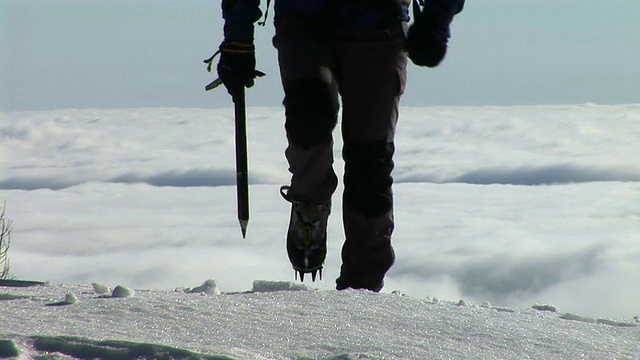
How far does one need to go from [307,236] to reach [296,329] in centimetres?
149

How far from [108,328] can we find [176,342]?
0.30 meters

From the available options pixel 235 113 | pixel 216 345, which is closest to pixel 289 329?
pixel 216 345

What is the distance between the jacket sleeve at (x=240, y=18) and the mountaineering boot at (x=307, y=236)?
84cm

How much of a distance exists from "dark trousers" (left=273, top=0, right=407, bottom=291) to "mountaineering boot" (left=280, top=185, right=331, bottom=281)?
6 cm

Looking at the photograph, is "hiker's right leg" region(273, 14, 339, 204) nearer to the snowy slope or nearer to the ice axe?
the ice axe

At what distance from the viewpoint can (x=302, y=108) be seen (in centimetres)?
446

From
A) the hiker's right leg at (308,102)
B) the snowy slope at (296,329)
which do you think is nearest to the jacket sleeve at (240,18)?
the hiker's right leg at (308,102)

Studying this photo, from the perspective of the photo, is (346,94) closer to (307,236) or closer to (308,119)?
(308,119)

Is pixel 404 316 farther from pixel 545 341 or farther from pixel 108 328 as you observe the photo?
pixel 108 328

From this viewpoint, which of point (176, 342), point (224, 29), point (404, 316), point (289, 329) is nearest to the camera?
point (176, 342)

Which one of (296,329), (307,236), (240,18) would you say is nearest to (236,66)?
(240,18)

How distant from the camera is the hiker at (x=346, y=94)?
4426mm

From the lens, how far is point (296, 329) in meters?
3.23

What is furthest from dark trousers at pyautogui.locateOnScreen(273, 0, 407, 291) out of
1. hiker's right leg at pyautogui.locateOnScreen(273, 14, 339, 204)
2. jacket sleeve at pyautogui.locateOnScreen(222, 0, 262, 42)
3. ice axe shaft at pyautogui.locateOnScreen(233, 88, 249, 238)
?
ice axe shaft at pyautogui.locateOnScreen(233, 88, 249, 238)
